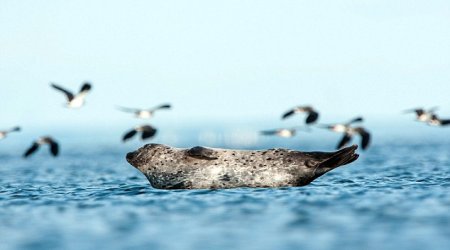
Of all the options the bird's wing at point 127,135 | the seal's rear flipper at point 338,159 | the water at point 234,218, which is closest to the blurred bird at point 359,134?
the water at point 234,218

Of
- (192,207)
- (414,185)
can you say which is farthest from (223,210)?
(414,185)

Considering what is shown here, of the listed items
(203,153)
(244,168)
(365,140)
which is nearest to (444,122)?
(365,140)

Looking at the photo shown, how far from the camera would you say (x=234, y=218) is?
1730cm

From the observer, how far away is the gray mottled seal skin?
23.0m

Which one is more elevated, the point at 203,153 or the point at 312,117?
the point at 312,117

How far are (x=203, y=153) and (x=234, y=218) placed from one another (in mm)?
6187

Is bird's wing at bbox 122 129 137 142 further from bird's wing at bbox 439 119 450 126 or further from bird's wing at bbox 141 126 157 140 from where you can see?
bird's wing at bbox 439 119 450 126

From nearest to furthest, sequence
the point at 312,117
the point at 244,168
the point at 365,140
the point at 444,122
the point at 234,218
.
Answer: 1. the point at 234,218
2. the point at 244,168
3. the point at 365,140
4. the point at 312,117
5. the point at 444,122

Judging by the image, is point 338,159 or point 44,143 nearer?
point 338,159

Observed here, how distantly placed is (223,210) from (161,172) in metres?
5.52

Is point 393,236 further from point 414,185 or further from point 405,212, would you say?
point 414,185

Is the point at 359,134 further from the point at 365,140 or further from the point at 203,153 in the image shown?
the point at 203,153

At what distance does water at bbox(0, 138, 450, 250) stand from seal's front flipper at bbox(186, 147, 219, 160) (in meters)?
Answer: 1.38

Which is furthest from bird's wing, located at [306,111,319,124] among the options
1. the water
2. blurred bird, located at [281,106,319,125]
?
the water
